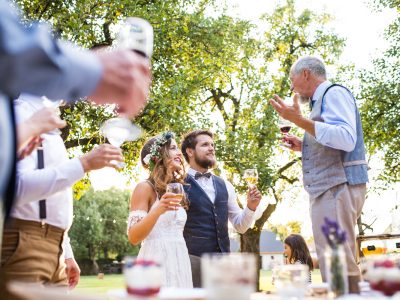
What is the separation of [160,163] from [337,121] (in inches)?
59.7

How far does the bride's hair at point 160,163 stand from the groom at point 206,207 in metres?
0.27

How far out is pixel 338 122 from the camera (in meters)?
3.58

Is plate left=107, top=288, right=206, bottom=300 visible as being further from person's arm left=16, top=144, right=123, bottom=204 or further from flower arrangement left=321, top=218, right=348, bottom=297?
person's arm left=16, top=144, right=123, bottom=204

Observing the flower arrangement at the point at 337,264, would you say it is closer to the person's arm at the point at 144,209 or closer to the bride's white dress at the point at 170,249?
the person's arm at the point at 144,209

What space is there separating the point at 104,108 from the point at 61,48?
9.79 meters

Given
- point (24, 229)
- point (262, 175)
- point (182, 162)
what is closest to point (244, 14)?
point (262, 175)

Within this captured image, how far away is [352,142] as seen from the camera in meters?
3.51

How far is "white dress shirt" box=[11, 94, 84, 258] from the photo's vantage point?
2246mm

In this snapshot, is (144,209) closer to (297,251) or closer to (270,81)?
(297,251)

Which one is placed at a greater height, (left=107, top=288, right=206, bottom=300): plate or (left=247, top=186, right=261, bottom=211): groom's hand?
(left=247, top=186, right=261, bottom=211): groom's hand

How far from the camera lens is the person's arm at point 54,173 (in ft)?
7.32

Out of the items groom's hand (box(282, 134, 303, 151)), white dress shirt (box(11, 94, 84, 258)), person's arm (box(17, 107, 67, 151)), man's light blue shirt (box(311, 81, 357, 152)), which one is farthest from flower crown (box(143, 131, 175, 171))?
person's arm (box(17, 107, 67, 151))

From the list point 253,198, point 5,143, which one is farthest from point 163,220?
point 5,143

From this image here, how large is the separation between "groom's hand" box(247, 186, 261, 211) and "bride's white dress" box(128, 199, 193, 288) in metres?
0.55
